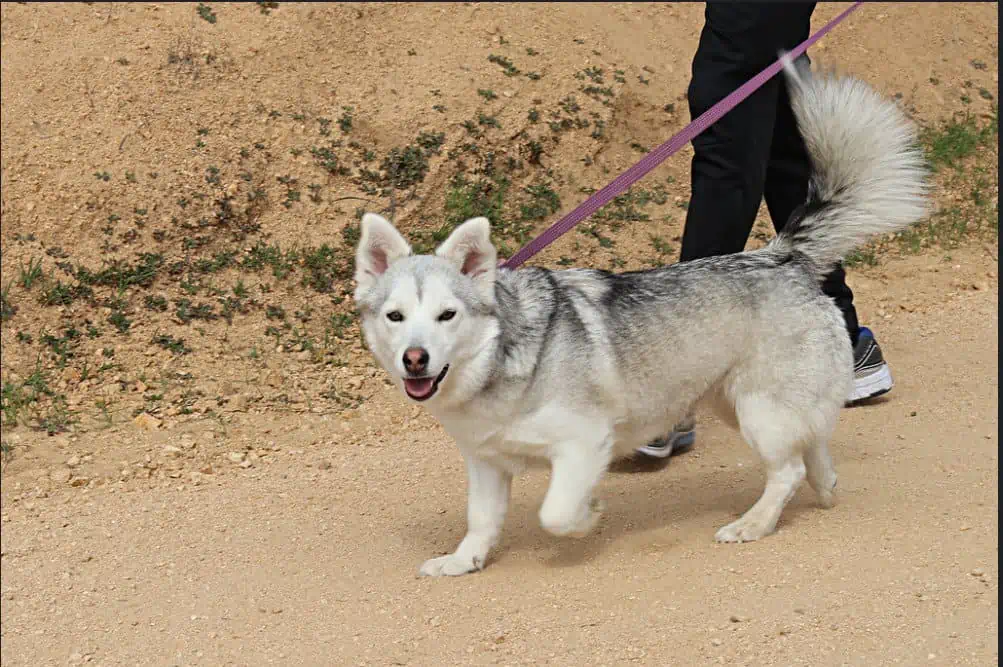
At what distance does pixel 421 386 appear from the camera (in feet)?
14.2

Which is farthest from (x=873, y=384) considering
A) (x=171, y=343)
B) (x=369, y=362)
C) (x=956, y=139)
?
(x=956, y=139)

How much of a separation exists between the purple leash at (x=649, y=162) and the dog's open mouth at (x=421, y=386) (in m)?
0.89

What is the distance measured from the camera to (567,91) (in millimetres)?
10453

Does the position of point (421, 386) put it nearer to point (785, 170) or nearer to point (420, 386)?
point (420, 386)

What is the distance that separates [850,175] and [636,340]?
4.35ft

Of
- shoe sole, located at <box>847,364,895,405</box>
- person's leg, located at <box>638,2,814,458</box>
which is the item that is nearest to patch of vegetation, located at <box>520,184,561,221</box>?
shoe sole, located at <box>847,364,895,405</box>

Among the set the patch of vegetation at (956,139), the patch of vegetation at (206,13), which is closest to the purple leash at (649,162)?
the patch of vegetation at (206,13)

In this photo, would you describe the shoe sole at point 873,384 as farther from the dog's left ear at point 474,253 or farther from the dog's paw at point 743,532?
the dog's left ear at point 474,253

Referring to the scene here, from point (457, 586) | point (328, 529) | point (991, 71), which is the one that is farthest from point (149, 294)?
point (991, 71)

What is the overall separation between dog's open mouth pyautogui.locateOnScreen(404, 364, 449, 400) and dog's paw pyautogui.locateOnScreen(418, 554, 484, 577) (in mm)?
946

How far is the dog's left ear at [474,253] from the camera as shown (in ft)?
14.7

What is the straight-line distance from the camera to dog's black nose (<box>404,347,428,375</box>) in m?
4.21

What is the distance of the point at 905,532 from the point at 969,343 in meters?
3.16

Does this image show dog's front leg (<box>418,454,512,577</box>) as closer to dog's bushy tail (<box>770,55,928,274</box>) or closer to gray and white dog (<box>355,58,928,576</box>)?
gray and white dog (<box>355,58,928,576</box>)
